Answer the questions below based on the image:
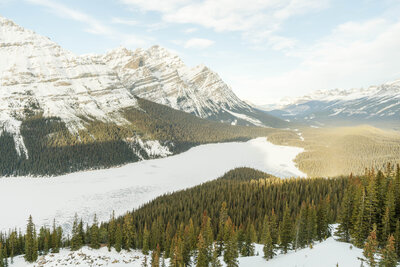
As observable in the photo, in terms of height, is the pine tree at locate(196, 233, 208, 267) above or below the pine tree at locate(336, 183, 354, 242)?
below

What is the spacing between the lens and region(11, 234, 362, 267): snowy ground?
1574 inches

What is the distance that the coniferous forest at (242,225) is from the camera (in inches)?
1935

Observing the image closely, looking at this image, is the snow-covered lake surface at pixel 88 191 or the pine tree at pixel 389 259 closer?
the pine tree at pixel 389 259

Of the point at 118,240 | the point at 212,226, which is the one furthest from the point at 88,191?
the point at 212,226

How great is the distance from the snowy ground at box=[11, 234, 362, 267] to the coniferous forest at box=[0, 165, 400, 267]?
2227mm

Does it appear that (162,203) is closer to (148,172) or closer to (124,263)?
(124,263)

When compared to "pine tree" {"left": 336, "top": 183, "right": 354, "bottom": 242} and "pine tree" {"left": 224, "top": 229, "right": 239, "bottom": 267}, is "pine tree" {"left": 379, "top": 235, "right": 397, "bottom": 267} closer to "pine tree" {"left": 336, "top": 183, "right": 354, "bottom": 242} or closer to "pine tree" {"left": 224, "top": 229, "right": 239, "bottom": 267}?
"pine tree" {"left": 336, "top": 183, "right": 354, "bottom": 242}

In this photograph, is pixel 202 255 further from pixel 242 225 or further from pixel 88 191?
pixel 88 191

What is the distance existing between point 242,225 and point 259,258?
24.6m

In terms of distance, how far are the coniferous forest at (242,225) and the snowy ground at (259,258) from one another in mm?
2227

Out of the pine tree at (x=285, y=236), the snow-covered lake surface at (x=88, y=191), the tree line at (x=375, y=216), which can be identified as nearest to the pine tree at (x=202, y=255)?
the pine tree at (x=285, y=236)

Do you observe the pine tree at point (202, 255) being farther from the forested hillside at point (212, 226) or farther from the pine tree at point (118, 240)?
the pine tree at point (118, 240)

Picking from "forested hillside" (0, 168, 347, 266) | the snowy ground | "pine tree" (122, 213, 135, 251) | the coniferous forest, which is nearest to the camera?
the snowy ground

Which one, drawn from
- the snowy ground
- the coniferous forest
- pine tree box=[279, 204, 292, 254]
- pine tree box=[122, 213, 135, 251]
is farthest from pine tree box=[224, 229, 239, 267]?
pine tree box=[122, 213, 135, 251]
